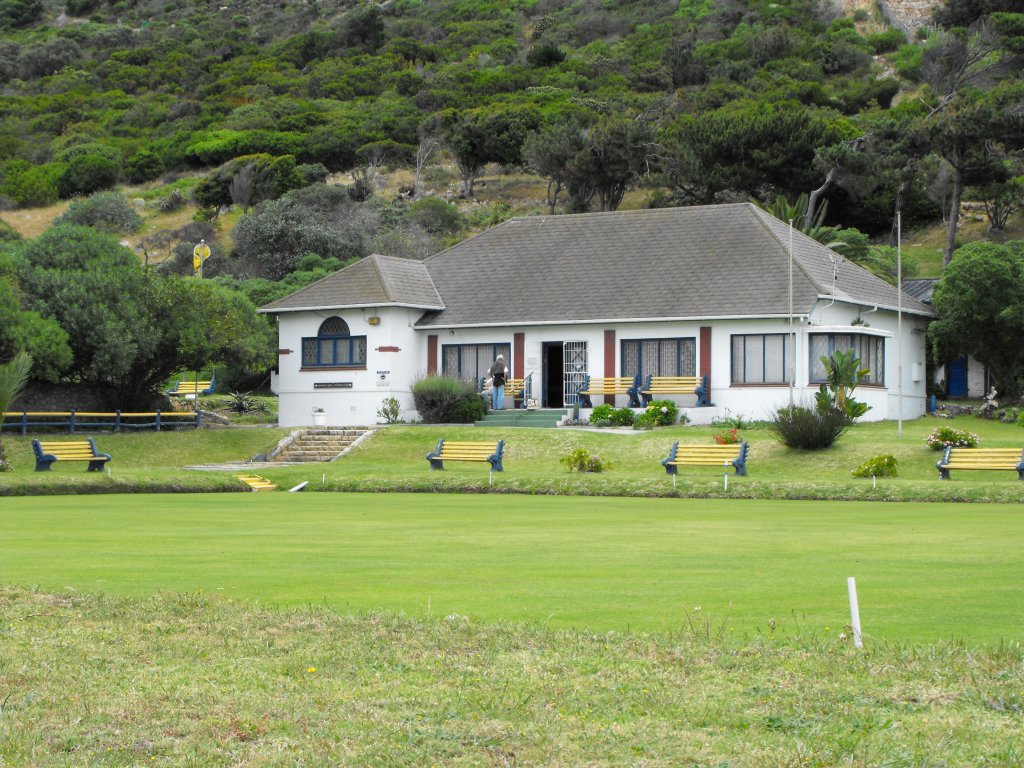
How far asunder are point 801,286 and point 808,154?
28.8m

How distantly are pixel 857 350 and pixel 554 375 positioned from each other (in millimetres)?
9157

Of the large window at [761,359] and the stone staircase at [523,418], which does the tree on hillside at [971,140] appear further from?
the stone staircase at [523,418]

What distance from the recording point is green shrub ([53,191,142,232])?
85375mm

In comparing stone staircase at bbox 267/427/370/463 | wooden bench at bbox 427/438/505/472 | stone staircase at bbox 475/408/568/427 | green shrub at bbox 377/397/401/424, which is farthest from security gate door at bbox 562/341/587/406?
wooden bench at bbox 427/438/505/472

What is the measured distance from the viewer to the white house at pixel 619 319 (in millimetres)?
39469

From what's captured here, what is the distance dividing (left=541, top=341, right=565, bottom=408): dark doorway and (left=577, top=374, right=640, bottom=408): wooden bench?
1.27 metres

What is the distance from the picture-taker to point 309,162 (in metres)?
95.6

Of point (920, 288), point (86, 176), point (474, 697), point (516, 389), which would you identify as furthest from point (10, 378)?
point (86, 176)

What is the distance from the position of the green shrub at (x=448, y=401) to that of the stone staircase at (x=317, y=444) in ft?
8.11

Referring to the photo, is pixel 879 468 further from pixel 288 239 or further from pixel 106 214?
pixel 106 214

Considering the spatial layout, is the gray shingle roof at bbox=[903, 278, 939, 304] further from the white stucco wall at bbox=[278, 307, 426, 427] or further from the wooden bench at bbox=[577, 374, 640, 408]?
the white stucco wall at bbox=[278, 307, 426, 427]

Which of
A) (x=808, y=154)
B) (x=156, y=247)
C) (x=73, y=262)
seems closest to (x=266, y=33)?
(x=156, y=247)

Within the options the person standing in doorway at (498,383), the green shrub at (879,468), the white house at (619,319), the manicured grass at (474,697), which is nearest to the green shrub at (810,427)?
the green shrub at (879,468)

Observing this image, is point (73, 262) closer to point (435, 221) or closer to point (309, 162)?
point (435, 221)
